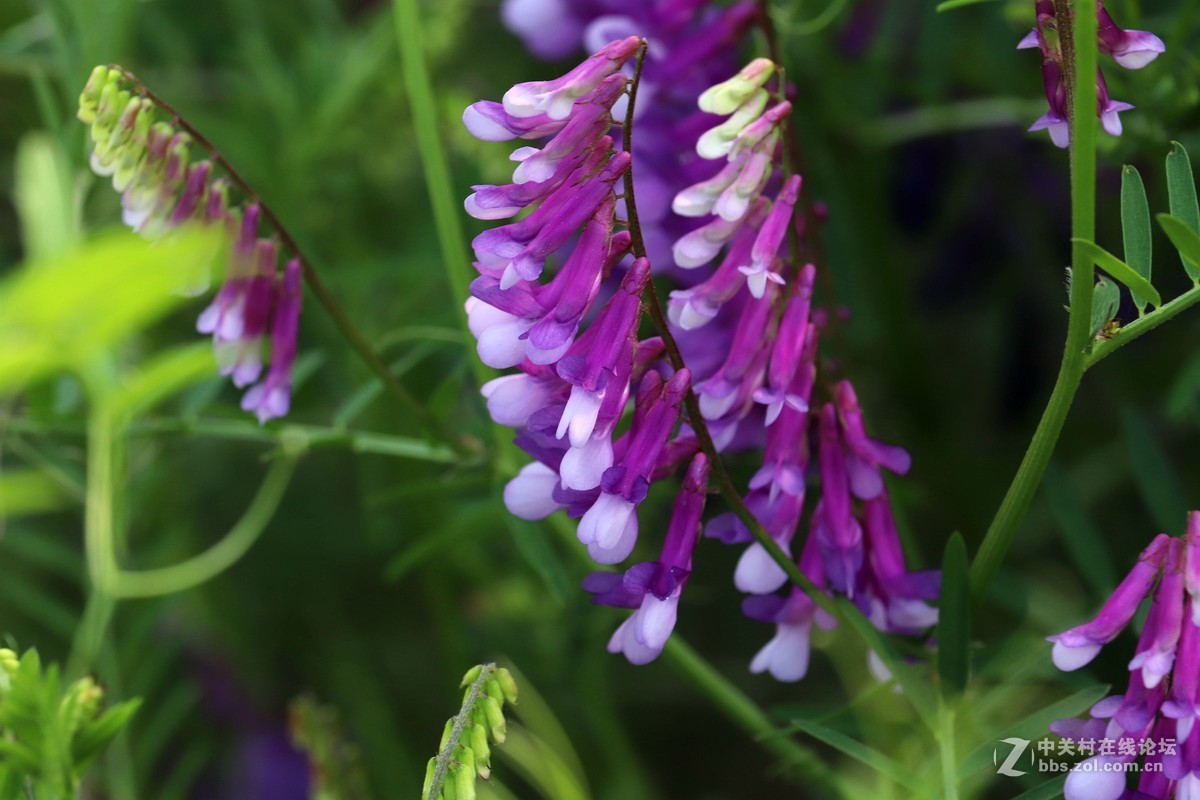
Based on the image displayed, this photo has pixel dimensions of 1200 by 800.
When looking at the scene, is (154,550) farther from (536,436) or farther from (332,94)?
(536,436)

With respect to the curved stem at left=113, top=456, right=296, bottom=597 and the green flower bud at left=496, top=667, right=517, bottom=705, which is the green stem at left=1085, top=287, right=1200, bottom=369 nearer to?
the green flower bud at left=496, top=667, right=517, bottom=705

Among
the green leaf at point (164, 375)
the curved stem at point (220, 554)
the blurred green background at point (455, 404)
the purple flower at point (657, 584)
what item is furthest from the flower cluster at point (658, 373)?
the curved stem at point (220, 554)

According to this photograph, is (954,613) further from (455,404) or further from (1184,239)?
(455,404)

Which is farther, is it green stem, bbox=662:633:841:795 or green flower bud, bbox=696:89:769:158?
green stem, bbox=662:633:841:795

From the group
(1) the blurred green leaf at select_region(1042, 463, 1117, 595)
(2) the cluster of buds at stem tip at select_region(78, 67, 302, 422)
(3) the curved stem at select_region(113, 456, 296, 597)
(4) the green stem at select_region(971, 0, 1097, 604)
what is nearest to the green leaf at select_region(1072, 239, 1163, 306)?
(4) the green stem at select_region(971, 0, 1097, 604)

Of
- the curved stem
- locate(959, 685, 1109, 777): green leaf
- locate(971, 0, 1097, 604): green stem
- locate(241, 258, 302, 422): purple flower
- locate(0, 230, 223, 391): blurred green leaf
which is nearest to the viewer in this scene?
locate(0, 230, 223, 391): blurred green leaf

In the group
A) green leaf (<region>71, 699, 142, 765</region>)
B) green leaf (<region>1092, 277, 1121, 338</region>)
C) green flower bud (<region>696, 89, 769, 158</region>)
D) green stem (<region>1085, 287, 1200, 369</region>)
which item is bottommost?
green stem (<region>1085, 287, 1200, 369</region>)

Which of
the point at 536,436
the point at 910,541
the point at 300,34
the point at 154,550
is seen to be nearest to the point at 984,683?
the point at 910,541
